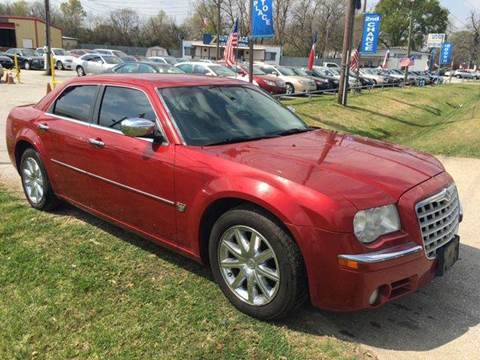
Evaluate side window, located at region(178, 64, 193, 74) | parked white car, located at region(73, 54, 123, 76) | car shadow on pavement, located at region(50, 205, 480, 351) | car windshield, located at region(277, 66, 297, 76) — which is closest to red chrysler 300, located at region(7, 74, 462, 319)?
car shadow on pavement, located at region(50, 205, 480, 351)

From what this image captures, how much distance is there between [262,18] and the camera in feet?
41.6

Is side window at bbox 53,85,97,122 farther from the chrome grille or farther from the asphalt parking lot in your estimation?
the chrome grille

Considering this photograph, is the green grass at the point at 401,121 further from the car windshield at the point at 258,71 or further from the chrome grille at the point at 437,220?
the chrome grille at the point at 437,220

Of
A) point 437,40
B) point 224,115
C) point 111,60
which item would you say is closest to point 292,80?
point 111,60

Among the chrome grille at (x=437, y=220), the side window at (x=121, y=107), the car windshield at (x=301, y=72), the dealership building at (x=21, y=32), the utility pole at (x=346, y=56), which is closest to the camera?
the chrome grille at (x=437, y=220)

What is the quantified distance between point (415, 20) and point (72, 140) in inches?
4484

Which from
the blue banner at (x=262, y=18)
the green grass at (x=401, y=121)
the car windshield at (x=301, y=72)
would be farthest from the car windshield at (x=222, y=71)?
the blue banner at (x=262, y=18)

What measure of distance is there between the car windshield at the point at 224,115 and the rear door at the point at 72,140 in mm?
996

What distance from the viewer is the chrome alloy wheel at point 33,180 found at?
210 inches

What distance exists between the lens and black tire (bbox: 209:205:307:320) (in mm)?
3076

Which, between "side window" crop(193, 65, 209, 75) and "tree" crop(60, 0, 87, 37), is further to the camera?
"tree" crop(60, 0, 87, 37)

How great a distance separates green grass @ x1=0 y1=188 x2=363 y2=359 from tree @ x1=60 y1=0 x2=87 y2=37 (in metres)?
87.7

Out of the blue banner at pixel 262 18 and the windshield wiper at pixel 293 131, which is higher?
the blue banner at pixel 262 18

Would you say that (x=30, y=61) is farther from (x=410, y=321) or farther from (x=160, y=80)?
(x=410, y=321)
